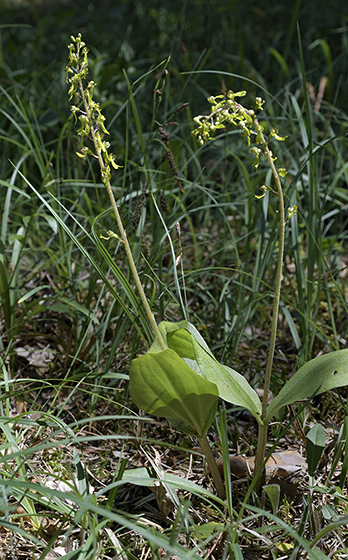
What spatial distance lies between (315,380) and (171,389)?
32 centimetres

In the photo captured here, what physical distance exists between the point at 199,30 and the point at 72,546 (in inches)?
171

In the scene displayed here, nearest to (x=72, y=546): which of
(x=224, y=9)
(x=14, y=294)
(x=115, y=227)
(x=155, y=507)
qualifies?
(x=155, y=507)

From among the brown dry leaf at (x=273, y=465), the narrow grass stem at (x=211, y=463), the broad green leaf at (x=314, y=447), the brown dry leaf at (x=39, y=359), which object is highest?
the broad green leaf at (x=314, y=447)

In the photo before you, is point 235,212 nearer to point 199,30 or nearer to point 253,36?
point 253,36

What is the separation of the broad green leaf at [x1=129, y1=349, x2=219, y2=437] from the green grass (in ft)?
0.22

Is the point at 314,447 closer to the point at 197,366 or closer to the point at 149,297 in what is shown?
the point at 197,366

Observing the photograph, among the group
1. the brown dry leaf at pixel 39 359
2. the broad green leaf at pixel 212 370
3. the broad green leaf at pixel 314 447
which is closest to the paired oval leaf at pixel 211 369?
the broad green leaf at pixel 212 370

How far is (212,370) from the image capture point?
1.12m

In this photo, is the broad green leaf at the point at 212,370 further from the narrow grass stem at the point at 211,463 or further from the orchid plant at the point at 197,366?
the narrow grass stem at the point at 211,463

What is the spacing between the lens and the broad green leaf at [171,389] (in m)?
1.04

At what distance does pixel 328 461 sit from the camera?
4.46 ft

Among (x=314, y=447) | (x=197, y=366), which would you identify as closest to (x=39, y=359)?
(x=197, y=366)

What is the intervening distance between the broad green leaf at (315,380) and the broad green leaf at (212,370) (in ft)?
0.21

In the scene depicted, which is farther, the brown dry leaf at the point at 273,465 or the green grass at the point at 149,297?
the brown dry leaf at the point at 273,465
